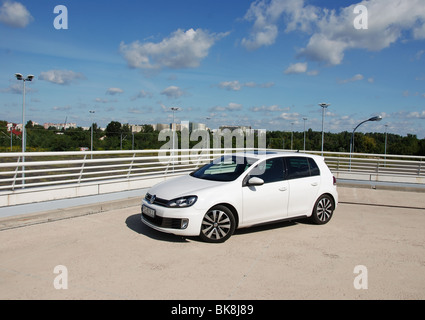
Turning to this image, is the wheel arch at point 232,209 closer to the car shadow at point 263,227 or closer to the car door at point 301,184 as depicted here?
the car shadow at point 263,227

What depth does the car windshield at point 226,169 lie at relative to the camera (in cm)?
647

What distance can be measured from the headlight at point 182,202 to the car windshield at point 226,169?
0.90 meters

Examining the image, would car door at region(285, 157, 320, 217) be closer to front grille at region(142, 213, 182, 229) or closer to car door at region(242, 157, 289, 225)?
car door at region(242, 157, 289, 225)

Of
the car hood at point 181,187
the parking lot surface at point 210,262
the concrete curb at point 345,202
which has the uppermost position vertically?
A: the car hood at point 181,187

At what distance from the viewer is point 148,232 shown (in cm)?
638

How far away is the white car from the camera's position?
18.7ft

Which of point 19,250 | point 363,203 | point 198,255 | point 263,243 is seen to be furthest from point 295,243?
point 363,203

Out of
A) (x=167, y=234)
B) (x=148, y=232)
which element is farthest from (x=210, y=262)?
(x=148, y=232)

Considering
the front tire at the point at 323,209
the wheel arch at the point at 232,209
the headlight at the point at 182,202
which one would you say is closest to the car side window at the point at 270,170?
the wheel arch at the point at 232,209

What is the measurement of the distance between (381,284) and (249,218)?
2.41 m

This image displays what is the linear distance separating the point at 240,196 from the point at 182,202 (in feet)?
3.39

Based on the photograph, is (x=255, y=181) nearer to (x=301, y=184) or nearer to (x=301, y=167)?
(x=301, y=184)
